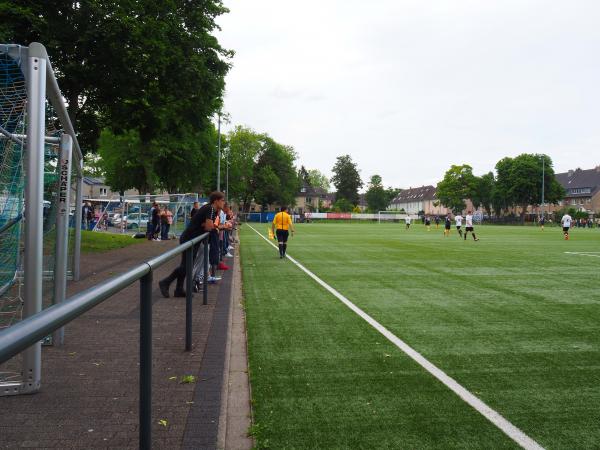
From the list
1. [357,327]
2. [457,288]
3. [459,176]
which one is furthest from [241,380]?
[459,176]

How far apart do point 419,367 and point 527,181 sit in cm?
10262

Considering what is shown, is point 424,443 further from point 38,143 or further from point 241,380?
point 38,143

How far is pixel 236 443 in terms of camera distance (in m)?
3.54

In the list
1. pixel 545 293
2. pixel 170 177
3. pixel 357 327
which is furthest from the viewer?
pixel 170 177

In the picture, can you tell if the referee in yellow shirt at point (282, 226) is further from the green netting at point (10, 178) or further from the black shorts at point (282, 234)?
the green netting at point (10, 178)

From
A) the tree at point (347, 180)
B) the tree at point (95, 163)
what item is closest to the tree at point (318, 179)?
the tree at point (347, 180)

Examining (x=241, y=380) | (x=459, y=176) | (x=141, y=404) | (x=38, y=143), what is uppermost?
(x=459, y=176)

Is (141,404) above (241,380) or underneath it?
above

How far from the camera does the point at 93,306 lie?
6.97 ft

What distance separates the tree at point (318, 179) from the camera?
173625 millimetres

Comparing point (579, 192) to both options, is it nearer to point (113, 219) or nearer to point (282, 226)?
point (113, 219)

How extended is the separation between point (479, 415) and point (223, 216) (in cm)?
1194

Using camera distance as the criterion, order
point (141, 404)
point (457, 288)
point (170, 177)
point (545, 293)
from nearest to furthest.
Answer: point (141, 404) → point (545, 293) → point (457, 288) → point (170, 177)

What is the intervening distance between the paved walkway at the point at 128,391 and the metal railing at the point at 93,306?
0.45 feet
